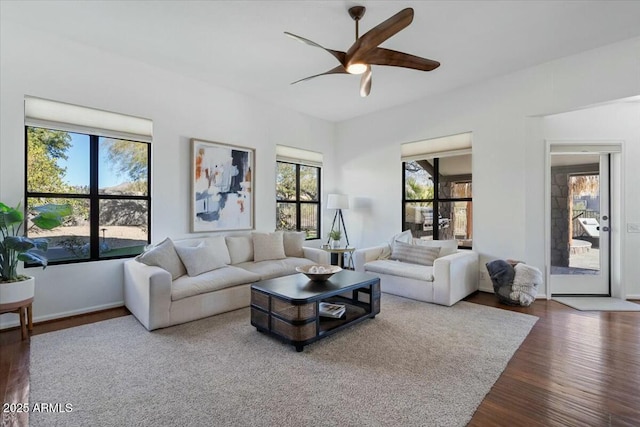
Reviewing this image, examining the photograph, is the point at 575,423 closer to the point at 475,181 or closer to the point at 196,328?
the point at 196,328

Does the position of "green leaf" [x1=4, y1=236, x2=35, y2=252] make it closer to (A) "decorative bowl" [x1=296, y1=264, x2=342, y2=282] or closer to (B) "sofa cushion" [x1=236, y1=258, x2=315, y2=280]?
(B) "sofa cushion" [x1=236, y1=258, x2=315, y2=280]

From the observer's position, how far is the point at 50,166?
3.32 meters

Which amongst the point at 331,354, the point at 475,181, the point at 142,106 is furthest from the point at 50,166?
the point at 475,181

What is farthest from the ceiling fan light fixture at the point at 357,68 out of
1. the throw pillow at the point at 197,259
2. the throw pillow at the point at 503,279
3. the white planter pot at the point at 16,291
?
the white planter pot at the point at 16,291

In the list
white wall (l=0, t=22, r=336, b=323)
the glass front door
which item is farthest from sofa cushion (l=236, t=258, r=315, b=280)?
the glass front door

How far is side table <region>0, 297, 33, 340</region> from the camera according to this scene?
2.69m

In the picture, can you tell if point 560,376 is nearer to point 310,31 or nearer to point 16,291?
point 310,31

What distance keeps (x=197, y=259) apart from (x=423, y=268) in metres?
2.88

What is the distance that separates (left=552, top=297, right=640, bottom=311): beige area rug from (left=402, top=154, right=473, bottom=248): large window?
53.4 inches

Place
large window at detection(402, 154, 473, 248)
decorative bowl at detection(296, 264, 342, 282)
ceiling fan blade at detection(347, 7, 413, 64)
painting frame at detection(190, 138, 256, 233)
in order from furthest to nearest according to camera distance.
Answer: large window at detection(402, 154, 473, 248) → painting frame at detection(190, 138, 256, 233) → decorative bowl at detection(296, 264, 342, 282) → ceiling fan blade at detection(347, 7, 413, 64)

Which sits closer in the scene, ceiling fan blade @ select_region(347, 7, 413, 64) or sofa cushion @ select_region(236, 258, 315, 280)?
ceiling fan blade @ select_region(347, 7, 413, 64)

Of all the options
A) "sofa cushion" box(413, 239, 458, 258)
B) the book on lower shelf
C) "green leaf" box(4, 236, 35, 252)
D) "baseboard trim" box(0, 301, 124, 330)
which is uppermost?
"green leaf" box(4, 236, 35, 252)

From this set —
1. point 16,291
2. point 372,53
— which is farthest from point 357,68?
point 16,291

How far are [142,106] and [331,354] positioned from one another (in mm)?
3655
